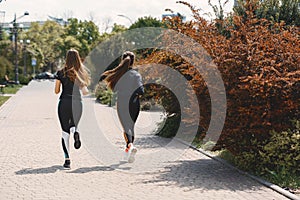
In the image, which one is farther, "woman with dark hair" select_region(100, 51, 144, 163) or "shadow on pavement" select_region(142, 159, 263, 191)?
"woman with dark hair" select_region(100, 51, 144, 163)

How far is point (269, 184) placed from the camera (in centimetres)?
661

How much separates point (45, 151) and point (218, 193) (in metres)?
4.41

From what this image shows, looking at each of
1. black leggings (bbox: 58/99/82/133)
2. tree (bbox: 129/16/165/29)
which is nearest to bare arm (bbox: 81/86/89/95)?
black leggings (bbox: 58/99/82/133)

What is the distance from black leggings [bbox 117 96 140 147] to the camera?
27.6 feet

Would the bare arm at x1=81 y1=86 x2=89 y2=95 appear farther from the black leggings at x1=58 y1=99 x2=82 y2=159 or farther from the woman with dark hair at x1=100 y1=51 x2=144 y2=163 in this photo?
the woman with dark hair at x1=100 y1=51 x2=144 y2=163

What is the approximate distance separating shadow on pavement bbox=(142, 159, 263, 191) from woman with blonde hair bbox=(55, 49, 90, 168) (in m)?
1.65

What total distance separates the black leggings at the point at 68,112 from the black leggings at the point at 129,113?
78 centimetres

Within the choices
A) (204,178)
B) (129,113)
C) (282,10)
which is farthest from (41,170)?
(282,10)

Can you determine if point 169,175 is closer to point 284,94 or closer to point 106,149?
point 284,94

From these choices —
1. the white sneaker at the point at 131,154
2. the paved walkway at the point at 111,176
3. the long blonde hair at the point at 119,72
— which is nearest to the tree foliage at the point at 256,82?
the paved walkway at the point at 111,176

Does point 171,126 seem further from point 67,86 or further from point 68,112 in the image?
point 67,86

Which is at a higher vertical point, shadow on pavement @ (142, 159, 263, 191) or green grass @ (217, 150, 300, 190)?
green grass @ (217, 150, 300, 190)

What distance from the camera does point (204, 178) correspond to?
7141mm

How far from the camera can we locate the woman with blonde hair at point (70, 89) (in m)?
7.93
